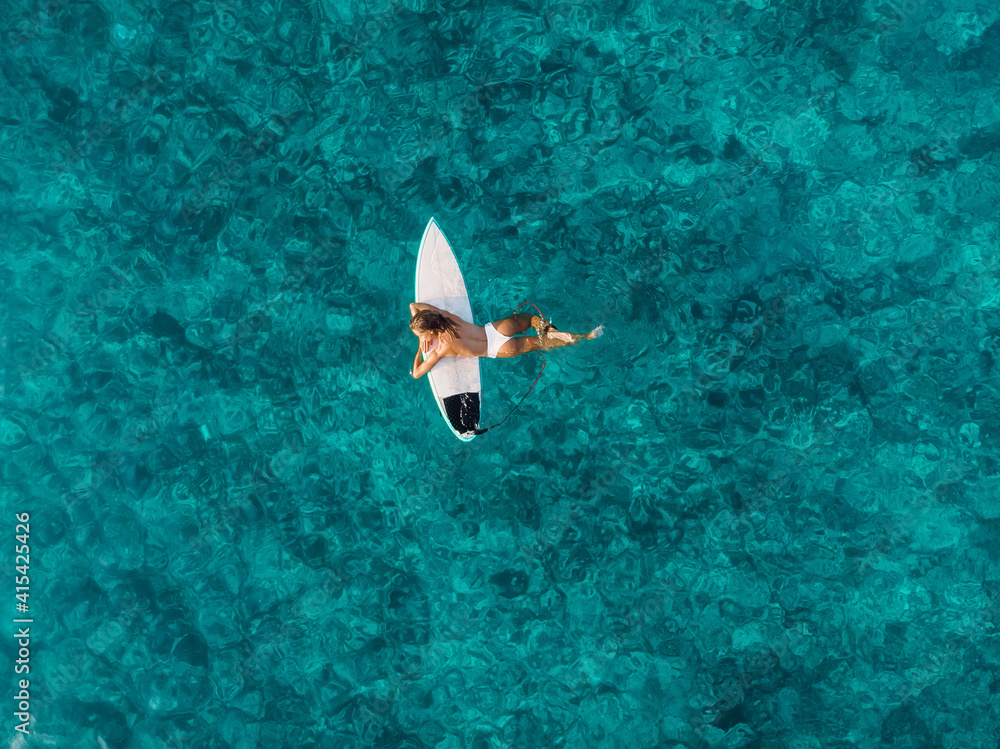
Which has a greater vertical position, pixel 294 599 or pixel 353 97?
pixel 353 97

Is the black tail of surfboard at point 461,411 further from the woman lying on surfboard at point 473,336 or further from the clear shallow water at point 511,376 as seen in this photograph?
the woman lying on surfboard at point 473,336

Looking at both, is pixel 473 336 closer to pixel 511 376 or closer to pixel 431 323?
pixel 431 323

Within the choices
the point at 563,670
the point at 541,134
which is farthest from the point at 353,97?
the point at 563,670

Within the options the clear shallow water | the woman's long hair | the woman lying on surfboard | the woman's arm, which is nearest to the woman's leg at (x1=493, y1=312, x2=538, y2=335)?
the woman lying on surfboard

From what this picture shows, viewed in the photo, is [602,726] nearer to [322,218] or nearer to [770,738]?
[770,738]

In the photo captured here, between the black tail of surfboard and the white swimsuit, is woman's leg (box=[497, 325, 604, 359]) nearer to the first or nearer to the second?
the white swimsuit

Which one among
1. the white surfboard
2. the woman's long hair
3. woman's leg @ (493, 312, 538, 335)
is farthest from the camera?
the white surfboard
